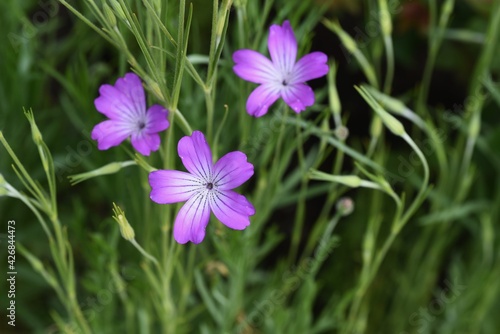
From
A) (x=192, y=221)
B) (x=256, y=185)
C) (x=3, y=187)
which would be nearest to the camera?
(x=192, y=221)

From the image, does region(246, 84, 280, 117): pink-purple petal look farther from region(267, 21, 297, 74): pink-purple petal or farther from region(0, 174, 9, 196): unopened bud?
region(0, 174, 9, 196): unopened bud

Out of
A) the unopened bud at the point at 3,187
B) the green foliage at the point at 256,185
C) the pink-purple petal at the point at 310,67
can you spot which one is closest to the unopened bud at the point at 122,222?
the green foliage at the point at 256,185

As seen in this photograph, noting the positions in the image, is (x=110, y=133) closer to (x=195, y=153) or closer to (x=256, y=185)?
(x=195, y=153)

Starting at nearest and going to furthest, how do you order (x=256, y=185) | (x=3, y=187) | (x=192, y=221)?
(x=192, y=221), (x=3, y=187), (x=256, y=185)

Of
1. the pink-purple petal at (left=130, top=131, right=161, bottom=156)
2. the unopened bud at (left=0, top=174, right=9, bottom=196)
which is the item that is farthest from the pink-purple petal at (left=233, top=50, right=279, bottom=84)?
the unopened bud at (left=0, top=174, right=9, bottom=196)

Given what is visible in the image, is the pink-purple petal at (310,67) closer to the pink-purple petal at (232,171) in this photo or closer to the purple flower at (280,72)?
the purple flower at (280,72)

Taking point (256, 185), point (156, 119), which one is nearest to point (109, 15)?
point (156, 119)

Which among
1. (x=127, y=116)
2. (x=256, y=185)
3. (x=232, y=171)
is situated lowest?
(x=256, y=185)
